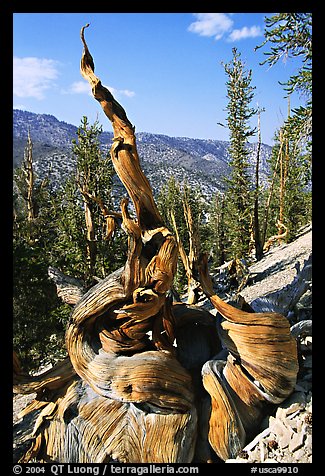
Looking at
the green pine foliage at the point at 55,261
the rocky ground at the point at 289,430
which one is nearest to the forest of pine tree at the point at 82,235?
the green pine foliage at the point at 55,261

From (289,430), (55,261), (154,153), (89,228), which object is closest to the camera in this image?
(289,430)

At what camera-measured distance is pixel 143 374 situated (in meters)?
3.50

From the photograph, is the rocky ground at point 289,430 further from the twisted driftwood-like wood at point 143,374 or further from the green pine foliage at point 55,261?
the green pine foliage at point 55,261

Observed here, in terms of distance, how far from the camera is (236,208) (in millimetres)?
16672

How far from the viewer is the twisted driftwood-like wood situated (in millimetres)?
3494

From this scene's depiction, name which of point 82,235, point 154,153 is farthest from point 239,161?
point 154,153

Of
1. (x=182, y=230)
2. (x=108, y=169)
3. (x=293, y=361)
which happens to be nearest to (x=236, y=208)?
(x=182, y=230)

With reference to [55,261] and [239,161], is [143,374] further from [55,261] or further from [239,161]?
[239,161]

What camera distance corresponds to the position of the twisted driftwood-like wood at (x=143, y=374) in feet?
11.5

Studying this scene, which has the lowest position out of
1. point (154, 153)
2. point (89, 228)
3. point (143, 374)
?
point (143, 374)
